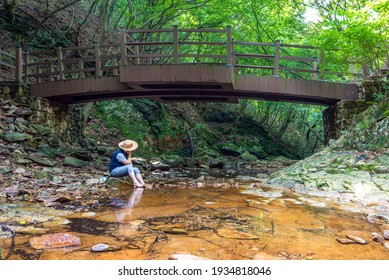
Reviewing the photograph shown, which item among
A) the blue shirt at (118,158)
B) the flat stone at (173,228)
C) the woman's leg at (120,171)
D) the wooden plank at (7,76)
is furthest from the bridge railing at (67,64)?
the flat stone at (173,228)

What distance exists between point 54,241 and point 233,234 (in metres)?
1.61

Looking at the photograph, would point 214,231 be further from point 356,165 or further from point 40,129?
point 40,129

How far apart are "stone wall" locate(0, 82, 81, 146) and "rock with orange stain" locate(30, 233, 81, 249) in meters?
7.66

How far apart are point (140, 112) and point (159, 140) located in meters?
2.01

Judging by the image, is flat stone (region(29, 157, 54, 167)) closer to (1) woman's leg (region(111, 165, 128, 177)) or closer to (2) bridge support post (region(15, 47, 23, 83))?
(1) woman's leg (region(111, 165, 128, 177))

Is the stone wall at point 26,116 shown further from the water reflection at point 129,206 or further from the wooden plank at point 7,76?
the water reflection at point 129,206

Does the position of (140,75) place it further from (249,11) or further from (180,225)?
(249,11)

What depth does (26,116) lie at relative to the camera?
32.9 ft

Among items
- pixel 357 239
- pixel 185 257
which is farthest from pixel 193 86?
pixel 185 257

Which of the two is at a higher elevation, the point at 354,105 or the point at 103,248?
the point at 354,105

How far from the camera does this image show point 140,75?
896cm

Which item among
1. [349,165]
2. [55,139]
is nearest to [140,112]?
[55,139]

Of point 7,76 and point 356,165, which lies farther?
point 7,76

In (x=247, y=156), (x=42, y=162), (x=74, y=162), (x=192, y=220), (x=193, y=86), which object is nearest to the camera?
(x=192, y=220)
